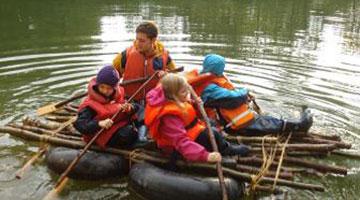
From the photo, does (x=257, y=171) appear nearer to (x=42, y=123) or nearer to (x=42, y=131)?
(x=42, y=131)

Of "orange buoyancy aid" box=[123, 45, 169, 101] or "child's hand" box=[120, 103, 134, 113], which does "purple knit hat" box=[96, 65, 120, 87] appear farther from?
"orange buoyancy aid" box=[123, 45, 169, 101]

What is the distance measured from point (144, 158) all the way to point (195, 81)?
172 cm

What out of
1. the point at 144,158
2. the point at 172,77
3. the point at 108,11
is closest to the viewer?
the point at 172,77

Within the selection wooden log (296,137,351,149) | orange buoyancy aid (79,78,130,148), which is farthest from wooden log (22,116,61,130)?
wooden log (296,137,351,149)

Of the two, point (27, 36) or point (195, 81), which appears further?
point (27, 36)

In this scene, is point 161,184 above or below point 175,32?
below

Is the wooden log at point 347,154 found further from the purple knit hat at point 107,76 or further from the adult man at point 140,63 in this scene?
the purple knit hat at point 107,76

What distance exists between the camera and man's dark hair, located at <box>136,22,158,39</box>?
855cm

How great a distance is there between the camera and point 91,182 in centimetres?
755

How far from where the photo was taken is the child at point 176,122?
22.4ft

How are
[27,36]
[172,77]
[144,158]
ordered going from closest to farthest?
[172,77], [144,158], [27,36]

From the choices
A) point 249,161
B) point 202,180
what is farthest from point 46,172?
point 249,161

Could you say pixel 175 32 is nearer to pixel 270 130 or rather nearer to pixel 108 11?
pixel 108 11

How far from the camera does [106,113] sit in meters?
7.59
